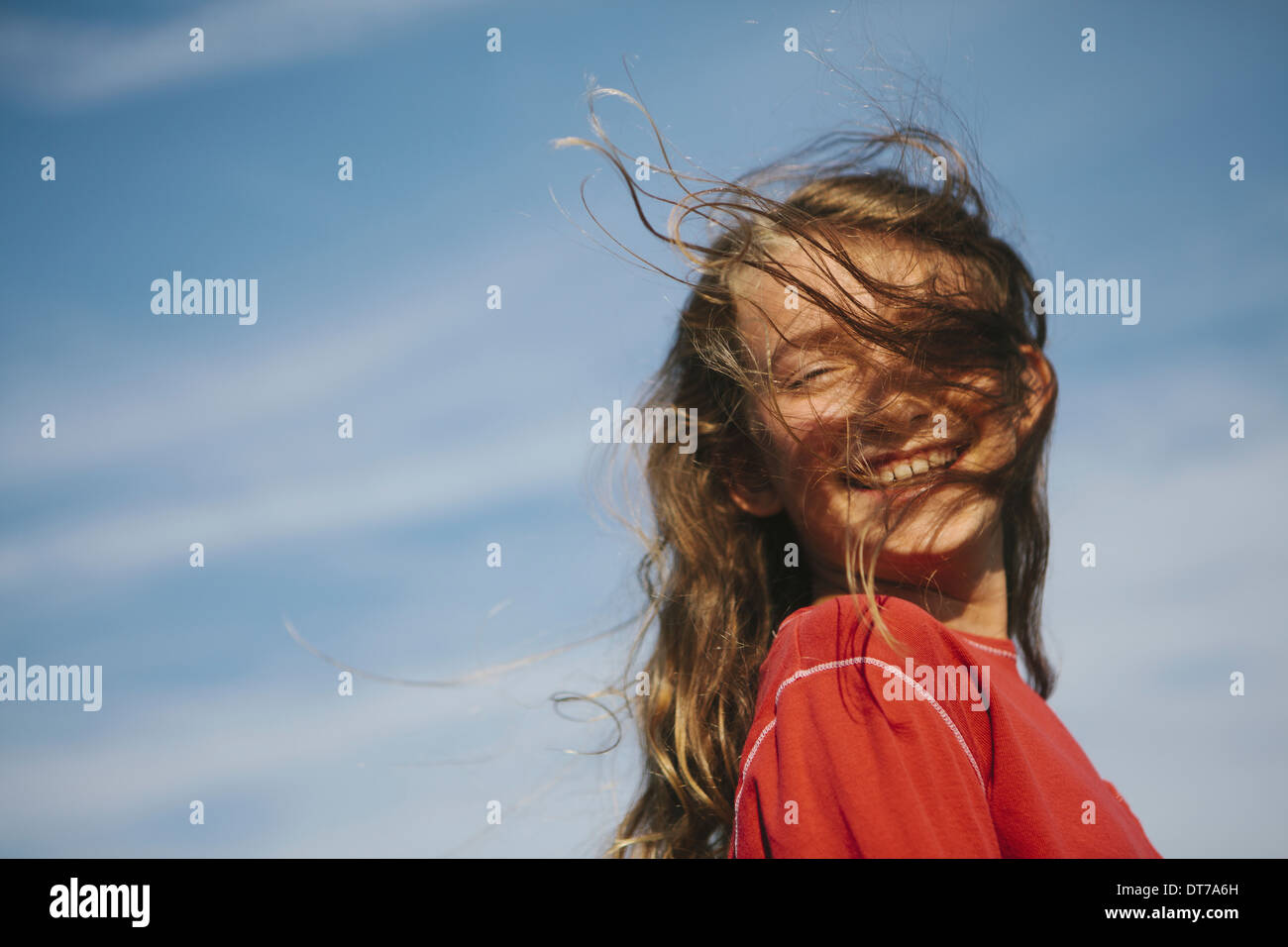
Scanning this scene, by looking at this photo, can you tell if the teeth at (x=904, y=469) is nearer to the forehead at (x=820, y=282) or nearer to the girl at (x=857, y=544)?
the girl at (x=857, y=544)

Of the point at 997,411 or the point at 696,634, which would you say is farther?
the point at 696,634

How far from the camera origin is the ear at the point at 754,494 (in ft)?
8.27

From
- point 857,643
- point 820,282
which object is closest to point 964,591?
point 857,643

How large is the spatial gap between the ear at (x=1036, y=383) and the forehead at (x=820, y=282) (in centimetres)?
29

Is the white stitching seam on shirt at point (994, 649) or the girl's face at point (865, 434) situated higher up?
the girl's face at point (865, 434)

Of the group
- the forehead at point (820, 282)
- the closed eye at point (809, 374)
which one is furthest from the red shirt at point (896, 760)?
the forehead at point (820, 282)

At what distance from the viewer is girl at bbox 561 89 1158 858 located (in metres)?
1.66

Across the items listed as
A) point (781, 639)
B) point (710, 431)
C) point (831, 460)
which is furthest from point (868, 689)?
point (710, 431)

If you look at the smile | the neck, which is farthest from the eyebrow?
the neck

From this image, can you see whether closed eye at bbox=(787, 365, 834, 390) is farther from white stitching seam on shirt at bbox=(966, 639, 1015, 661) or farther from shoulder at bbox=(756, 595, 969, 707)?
white stitching seam on shirt at bbox=(966, 639, 1015, 661)
